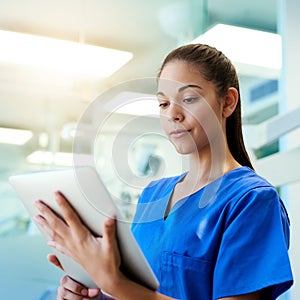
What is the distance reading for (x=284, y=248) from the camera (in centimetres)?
82

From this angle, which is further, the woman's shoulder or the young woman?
the woman's shoulder

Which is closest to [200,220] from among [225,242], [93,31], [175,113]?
[225,242]

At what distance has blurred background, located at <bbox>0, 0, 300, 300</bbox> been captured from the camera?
167 cm

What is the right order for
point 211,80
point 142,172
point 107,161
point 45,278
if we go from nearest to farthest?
point 211,80, point 142,172, point 107,161, point 45,278

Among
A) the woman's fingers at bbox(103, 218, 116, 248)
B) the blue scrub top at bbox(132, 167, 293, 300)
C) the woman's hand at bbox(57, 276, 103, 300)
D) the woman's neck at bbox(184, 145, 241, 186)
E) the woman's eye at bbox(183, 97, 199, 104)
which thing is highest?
the woman's eye at bbox(183, 97, 199, 104)

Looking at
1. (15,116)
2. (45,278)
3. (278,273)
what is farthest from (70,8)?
(278,273)

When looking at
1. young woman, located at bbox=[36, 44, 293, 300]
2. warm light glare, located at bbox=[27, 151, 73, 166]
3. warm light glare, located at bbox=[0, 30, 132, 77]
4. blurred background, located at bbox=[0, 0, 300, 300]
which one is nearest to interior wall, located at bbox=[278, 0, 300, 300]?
blurred background, located at bbox=[0, 0, 300, 300]

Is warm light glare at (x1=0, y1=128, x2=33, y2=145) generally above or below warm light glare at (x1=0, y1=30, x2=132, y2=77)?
below

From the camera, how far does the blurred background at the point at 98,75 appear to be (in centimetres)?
167

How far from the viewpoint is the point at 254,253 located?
0.82m

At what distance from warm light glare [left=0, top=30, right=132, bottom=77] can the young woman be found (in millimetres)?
849

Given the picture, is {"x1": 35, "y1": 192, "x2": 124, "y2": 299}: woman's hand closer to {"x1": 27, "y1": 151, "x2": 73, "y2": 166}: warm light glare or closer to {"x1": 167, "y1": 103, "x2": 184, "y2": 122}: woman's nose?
{"x1": 167, "y1": 103, "x2": 184, "y2": 122}: woman's nose

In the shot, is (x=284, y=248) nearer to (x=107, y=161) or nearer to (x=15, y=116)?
(x=107, y=161)

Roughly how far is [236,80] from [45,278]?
1.01 metres
